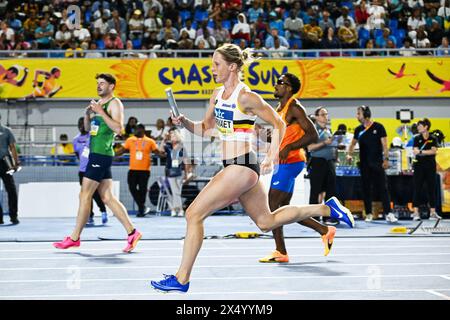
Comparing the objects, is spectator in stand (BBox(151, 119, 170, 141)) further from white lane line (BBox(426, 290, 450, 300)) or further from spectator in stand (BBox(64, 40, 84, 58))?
white lane line (BBox(426, 290, 450, 300))

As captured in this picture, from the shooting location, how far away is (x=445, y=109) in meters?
23.6

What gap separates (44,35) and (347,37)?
373 inches

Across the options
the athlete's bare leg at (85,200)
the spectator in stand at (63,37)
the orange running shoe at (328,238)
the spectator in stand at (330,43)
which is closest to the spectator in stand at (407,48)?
the spectator in stand at (330,43)

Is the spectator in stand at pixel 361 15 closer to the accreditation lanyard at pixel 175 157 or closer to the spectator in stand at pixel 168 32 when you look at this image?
the spectator in stand at pixel 168 32

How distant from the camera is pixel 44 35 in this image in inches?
965

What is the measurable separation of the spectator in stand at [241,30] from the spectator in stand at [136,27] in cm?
297

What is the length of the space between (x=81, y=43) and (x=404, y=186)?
37.5 ft

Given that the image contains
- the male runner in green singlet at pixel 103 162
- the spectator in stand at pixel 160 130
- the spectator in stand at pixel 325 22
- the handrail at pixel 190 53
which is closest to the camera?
the male runner in green singlet at pixel 103 162

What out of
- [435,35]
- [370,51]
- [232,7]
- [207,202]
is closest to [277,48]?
[370,51]

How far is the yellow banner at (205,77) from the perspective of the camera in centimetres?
2266

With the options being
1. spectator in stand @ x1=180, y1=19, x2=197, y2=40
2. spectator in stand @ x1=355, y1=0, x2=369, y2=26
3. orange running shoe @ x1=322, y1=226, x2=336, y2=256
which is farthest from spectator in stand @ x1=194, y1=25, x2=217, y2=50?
orange running shoe @ x1=322, y1=226, x2=336, y2=256

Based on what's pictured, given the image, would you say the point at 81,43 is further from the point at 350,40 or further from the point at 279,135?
the point at 279,135
